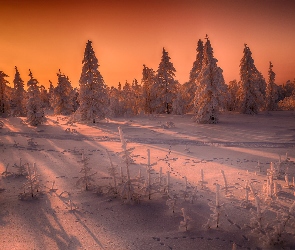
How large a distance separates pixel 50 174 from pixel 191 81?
3473 centimetres

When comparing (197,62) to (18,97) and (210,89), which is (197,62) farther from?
(18,97)

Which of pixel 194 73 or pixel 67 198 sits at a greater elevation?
pixel 194 73

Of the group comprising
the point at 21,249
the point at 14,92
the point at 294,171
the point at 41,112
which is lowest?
the point at 21,249

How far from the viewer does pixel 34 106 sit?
31.4 m

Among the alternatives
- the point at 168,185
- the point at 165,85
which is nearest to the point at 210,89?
the point at 165,85

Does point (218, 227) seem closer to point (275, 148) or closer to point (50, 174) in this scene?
point (50, 174)

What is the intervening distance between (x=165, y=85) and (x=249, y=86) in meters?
14.6

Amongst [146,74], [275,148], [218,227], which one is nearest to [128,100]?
[146,74]

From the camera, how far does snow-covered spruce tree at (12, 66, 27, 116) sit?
53875mm

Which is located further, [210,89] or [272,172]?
[210,89]

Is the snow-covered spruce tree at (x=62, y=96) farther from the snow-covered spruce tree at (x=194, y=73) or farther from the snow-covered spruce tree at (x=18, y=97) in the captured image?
the snow-covered spruce tree at (x=194, y=73)

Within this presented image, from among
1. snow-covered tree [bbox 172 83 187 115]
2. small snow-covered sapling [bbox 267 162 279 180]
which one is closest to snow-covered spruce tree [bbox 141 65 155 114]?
snow-covered tree [bbox 172 83 187 115]

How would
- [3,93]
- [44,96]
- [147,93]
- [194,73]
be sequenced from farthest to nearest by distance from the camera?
[44,96]
[3,93]
[147,93]
[194,73]

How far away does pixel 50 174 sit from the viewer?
12.0m
